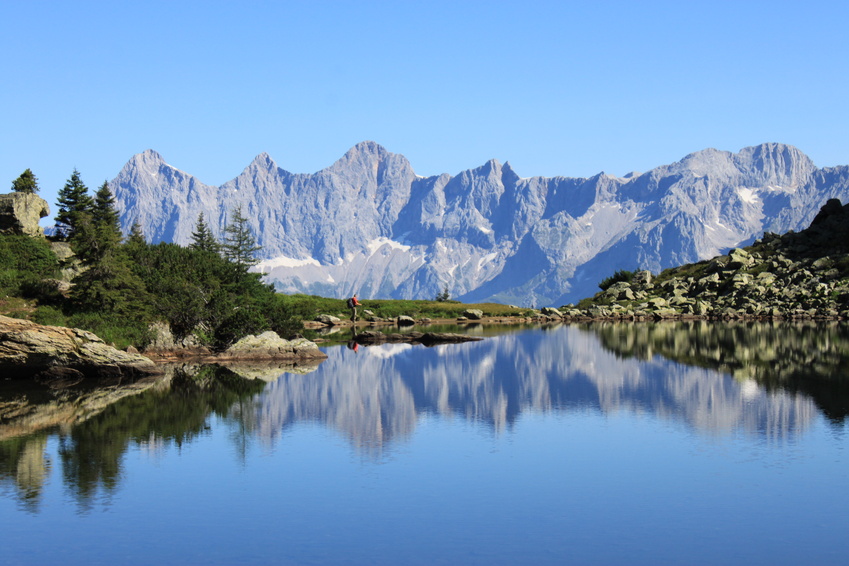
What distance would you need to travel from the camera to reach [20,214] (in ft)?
251

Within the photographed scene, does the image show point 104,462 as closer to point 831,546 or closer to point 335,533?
point 335,533

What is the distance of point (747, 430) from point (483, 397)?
634 inches

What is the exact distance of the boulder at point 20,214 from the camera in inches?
2987

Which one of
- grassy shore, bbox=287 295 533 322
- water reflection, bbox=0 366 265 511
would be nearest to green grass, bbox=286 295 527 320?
grassy shore, bbox=287 295 533 322

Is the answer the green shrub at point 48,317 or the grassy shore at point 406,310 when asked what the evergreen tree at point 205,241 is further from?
the green shrub at point 48,317

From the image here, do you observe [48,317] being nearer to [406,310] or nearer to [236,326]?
[236,326]

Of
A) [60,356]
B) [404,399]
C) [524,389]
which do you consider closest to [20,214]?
[60,356]

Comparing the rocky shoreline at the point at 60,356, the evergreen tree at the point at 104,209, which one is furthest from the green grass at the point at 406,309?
the rocky shoreline at the point at 60,356

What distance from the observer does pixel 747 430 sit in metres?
35.7

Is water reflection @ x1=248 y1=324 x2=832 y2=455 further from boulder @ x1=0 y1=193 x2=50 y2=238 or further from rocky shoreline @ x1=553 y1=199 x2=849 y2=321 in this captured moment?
rocky shoreline @ x1=553 y1=199 x2=849 y2=321

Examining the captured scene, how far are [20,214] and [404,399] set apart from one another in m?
47.7

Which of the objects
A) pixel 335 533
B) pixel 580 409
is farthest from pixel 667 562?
pixel 580 409

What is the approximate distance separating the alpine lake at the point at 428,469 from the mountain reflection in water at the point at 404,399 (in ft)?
0.70

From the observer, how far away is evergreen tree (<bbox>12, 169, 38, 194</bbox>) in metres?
83.2
